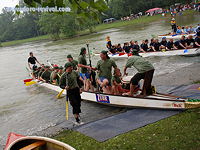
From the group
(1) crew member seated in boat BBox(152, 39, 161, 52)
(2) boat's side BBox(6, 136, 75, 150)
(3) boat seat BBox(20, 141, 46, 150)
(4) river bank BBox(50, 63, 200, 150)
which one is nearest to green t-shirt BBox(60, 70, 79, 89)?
(4) river bank BBox(50, 63, 200, 150)

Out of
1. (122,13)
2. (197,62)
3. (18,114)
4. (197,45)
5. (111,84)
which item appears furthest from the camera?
(122,13)

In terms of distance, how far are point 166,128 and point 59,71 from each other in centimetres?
755

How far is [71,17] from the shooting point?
59.1 metres

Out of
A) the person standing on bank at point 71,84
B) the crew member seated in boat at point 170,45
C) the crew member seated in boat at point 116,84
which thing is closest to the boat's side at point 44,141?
the person standing on bank at point 71,84

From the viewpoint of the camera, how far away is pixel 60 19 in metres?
61.4

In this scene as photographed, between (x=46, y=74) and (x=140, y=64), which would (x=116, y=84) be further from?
(x=46, y=74)

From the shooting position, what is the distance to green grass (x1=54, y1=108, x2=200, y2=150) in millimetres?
5426

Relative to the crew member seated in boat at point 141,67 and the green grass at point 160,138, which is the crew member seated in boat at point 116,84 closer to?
the crew member seated in boat at point 141,67

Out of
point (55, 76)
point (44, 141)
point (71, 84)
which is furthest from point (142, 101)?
point (55, 76)

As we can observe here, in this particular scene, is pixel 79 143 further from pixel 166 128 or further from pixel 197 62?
pixel 197 62

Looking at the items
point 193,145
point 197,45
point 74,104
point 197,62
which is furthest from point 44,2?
point 197,45

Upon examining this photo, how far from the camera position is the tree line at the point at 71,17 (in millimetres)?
3872

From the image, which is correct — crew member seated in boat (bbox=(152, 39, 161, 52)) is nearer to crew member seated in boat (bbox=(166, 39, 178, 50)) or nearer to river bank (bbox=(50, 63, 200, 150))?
crew member seated in boat (bbox=(166, 39, 178, 50))

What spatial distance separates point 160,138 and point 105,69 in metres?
3.61
